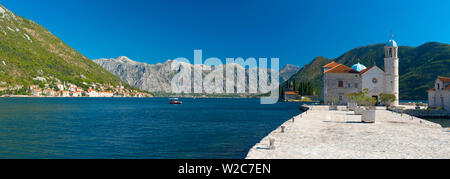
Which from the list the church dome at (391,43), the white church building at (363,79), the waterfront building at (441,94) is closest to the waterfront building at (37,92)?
the white church building at (363,79)

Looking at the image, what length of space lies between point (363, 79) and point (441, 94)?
68.6 feet

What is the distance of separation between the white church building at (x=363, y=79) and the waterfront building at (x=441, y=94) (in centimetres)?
1284

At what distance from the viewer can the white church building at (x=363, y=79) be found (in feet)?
220

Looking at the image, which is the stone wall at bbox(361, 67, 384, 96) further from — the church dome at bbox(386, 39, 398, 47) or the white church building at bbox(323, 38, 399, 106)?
the church dome at bbox(386, 39, 398, 47)

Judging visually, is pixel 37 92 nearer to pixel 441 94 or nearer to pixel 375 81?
pixel 375 81

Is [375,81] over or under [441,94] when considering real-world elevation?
over

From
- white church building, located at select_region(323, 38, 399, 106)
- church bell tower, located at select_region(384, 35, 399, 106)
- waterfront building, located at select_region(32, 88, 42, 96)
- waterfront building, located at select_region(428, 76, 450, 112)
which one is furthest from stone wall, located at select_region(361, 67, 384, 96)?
waterfront building, located at select_region(32, 88, 42, 96)

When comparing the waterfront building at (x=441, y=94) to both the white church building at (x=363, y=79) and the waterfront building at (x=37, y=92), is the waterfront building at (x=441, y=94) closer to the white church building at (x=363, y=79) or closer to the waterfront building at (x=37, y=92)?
the white church building at (x=363, y=79)

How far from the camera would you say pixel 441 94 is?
159ft

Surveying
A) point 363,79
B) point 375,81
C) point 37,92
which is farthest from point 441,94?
point 37,92
